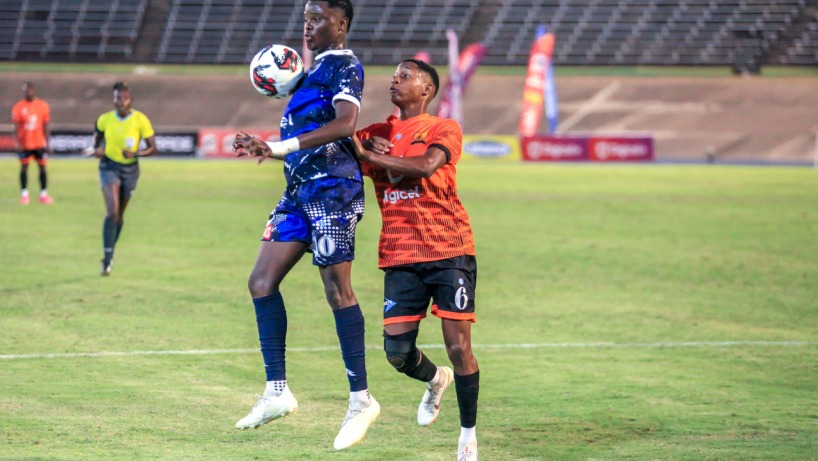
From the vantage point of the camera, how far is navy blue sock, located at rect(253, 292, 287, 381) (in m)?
6.52

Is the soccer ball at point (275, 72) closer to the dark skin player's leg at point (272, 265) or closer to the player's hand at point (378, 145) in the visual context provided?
the player's hand at point (378, 145)

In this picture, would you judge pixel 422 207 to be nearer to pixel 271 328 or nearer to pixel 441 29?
pixel 271 328

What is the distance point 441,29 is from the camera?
5297 cm

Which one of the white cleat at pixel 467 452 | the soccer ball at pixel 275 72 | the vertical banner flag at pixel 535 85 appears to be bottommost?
the white cleat at pixel 467 452

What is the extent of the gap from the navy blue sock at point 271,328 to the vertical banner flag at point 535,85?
36.1m

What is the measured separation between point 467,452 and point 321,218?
1483mm

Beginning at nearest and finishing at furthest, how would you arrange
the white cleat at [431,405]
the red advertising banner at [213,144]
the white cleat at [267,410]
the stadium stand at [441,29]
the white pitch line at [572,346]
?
the white cleat at [267,410] → the white cleat at [431,405] → the white pitch line at [572,346] → the red advertising banner at [213,144] → the stadium stand at [441,29]

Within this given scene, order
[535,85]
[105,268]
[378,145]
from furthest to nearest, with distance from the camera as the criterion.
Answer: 1. [535,85]
2. [105,268]
3. [378,145]

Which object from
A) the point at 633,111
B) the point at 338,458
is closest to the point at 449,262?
the point at 338,458

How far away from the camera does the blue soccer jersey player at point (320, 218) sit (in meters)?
6.41

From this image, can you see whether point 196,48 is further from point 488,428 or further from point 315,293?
point 488,428

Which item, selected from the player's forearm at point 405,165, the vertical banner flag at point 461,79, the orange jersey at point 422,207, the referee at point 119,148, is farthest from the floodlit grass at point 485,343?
the vertical banner flag at point 461,79

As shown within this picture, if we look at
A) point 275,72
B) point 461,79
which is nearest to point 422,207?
point 275,72

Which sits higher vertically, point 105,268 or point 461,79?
point 461,79
